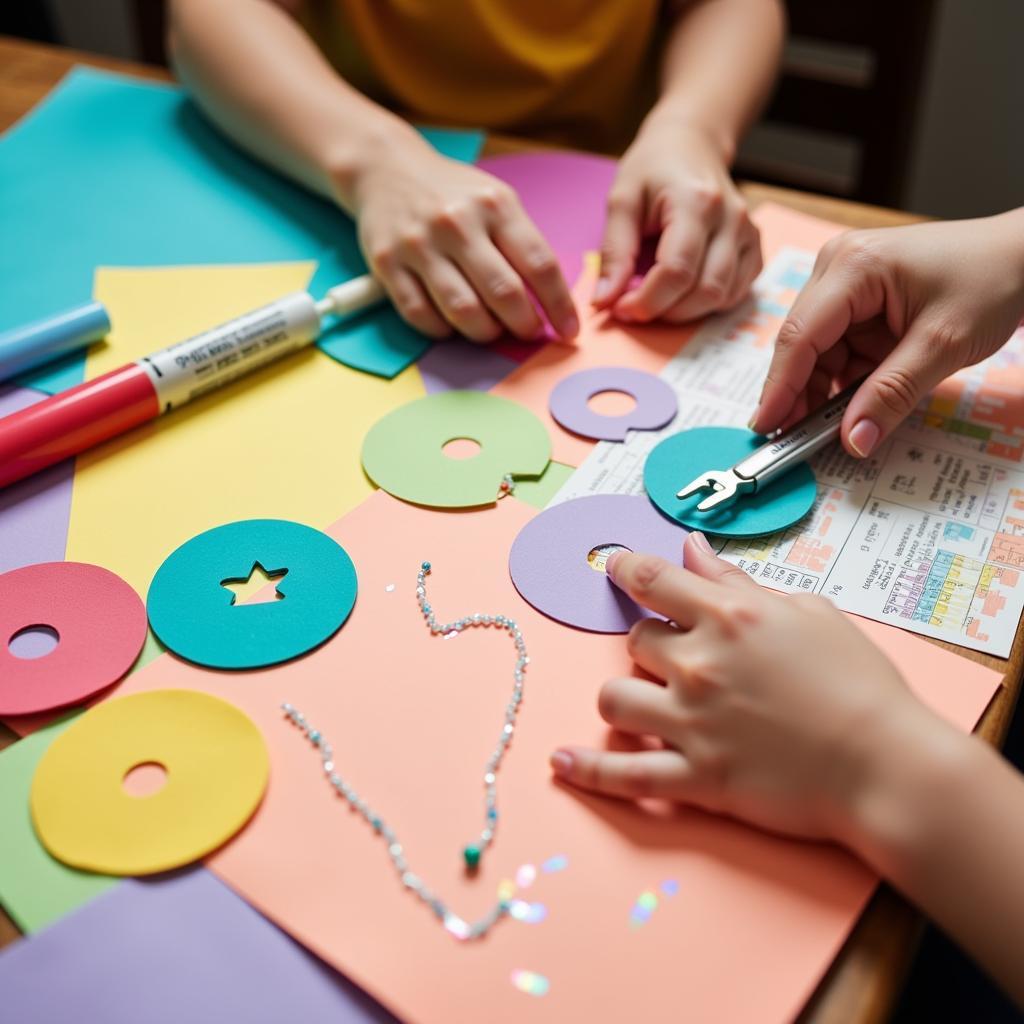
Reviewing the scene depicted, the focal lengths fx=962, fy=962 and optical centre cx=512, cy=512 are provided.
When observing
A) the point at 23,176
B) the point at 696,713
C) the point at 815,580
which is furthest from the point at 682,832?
the point at 23,176

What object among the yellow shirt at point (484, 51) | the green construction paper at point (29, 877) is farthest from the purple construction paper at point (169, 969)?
the yellow shirt at point (484, 51)

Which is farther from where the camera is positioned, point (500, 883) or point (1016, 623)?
point (1016, 623)

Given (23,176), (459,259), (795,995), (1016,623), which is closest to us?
(795,995)

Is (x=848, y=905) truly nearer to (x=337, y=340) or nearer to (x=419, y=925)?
(x=419, y=925)

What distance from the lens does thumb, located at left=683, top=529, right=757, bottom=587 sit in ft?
1.47

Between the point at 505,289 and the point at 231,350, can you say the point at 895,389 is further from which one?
the point at 231,350

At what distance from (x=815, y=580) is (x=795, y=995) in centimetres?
21

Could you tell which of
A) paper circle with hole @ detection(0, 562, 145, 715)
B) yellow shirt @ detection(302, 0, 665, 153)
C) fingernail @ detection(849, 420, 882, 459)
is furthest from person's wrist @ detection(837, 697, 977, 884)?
yellow shirt @ detection(302, 0, 665, 153)

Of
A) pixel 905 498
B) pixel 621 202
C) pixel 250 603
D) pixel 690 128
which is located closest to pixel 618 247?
pixel 621 202

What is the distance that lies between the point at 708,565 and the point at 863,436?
15cm

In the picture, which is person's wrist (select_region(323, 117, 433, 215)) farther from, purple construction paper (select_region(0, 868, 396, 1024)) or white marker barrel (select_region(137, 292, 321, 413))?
purple construction paper (select_region(0, 868, 396, 1024))

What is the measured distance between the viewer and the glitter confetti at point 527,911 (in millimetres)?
359

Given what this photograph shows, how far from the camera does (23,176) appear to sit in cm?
79

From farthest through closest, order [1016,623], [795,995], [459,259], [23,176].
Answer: [23,176] → [459,259] → [1016,623] → [795,995]
